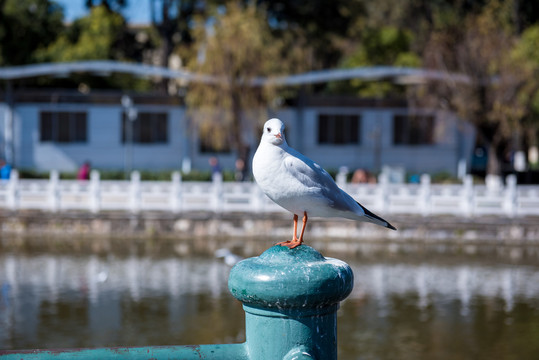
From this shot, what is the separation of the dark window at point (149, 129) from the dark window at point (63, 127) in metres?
1.69

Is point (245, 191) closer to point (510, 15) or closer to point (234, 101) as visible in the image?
point (234, 101)

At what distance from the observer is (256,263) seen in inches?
106

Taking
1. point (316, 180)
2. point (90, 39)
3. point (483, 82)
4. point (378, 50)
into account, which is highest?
point (90, 39)

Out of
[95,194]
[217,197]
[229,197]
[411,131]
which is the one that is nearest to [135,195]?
[95,194]

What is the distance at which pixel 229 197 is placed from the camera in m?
23.0

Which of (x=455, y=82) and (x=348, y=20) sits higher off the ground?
(x=348, y=20)

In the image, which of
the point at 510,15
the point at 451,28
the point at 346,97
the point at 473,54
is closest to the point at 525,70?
the point at 473,54

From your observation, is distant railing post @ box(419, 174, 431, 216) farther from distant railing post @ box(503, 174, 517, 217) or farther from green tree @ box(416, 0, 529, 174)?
green tree @ box(416, 0, 529, 174)

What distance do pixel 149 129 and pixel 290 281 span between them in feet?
99.7

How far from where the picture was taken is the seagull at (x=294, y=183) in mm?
3332

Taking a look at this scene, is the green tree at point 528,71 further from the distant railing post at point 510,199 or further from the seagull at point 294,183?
the seagull at point 294,183

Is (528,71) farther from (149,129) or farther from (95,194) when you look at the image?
(95,194)

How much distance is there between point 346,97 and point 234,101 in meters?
5.78

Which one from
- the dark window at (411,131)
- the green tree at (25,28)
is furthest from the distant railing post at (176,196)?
the green tree at (25,28)
